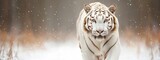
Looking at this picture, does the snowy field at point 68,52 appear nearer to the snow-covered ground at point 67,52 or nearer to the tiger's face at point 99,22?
the snow-covered ground at point 67,52

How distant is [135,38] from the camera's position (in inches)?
202

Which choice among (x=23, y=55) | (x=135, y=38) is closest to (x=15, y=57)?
(x=23, y=55)

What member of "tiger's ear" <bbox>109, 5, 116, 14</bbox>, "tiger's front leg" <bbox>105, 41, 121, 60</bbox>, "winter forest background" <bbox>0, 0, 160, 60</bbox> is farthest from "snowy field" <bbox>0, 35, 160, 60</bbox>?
"tiger's ear" <bbox>109, 5, 116, 14</bbox>

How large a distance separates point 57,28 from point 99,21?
2019 mm

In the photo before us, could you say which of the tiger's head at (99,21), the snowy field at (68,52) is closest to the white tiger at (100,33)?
the tiger's head at (99,21)

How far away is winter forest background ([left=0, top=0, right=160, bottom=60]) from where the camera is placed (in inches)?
199

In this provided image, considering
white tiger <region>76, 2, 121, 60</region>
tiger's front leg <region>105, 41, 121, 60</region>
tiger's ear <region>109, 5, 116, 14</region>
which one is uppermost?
tiger's ear <region>109, 5, 116, 14</region>

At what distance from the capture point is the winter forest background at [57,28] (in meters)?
5.05

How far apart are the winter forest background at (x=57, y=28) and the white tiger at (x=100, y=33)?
5.16 ft

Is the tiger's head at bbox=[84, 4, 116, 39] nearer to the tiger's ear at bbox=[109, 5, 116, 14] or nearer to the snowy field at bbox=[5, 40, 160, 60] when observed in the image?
the tiger's ear at bbox=[109, 5, 116, 14]

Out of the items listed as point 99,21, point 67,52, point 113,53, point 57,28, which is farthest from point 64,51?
point 99,21

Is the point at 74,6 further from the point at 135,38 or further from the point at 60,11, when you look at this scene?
the point at 135,38

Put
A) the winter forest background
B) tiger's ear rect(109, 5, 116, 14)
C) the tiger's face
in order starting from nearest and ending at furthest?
the tiger's face
tiger's ear rect(109, 5, 116, 14)
the winter forest background

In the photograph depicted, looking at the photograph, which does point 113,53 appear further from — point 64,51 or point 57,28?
point 57,28
